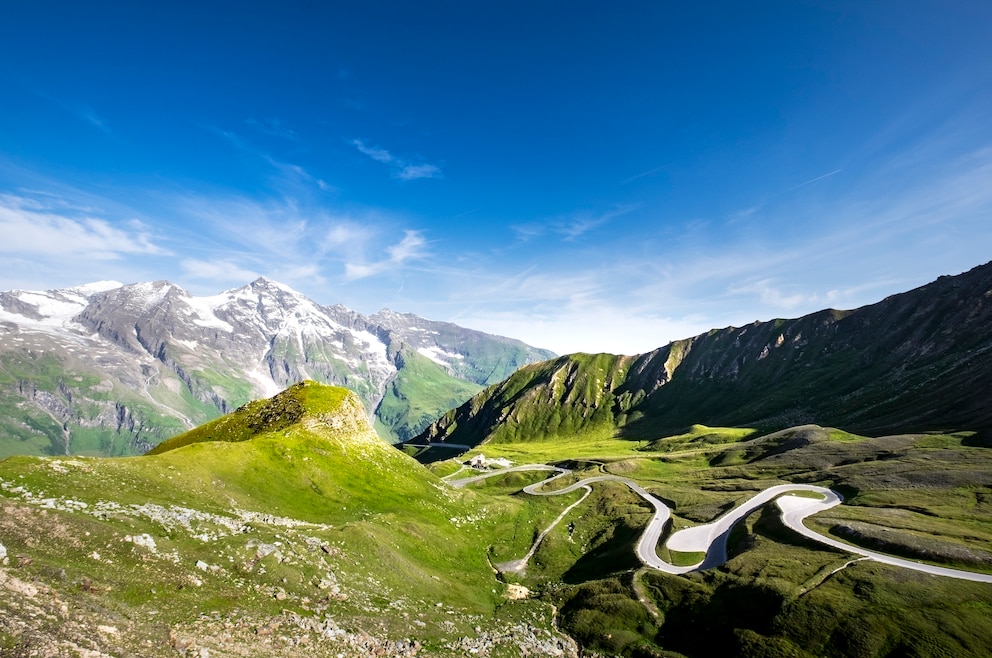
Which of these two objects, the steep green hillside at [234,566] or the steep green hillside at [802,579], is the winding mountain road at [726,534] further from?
the steep green hillside at [234,566]

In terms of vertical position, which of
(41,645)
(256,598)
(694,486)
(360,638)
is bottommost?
(694,486)

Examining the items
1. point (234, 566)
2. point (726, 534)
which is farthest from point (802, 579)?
point (234, 566)

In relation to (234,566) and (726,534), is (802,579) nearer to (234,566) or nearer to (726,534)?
(726,534)

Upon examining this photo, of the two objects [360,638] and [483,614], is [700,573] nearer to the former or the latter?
[483,614]

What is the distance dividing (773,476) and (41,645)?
163m

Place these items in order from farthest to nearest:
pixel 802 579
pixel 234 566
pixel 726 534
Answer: pixel 726 534 → pixel 802 579 → pixel 234 566

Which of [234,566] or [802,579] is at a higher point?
[234,566]

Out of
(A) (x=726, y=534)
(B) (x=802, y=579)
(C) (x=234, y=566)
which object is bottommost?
(A) (x=726, y=534)

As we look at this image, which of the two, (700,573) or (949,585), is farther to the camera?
(700,573)

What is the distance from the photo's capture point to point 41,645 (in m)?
24.1

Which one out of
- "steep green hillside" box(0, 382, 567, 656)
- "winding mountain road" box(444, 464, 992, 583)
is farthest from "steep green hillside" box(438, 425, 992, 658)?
"steep green hillside" box(0, 382, 567, 656)

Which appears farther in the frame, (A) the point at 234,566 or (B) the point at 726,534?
(B) the point at 726,534

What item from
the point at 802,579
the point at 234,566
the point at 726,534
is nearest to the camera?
the point at 234,566

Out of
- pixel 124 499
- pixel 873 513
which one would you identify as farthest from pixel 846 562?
pixel 124 499
